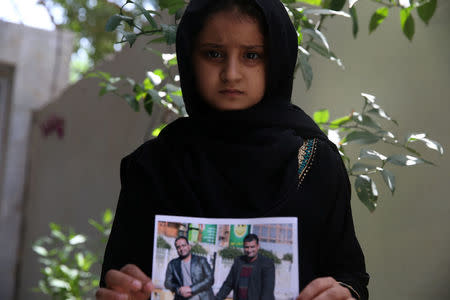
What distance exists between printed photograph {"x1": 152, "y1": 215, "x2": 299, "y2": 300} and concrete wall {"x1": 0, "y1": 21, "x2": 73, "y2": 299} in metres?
4.78

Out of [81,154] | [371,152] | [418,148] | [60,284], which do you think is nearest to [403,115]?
[418,148]

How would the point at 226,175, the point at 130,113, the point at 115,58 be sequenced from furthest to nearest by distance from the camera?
the point at 115,58 → the point at 130,113 → the point at 226,175

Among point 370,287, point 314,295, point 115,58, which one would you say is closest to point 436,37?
point 370,287

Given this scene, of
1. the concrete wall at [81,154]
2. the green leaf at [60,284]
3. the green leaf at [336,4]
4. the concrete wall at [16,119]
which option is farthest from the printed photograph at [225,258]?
the concrete wall at [16,119]

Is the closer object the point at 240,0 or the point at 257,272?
the point at 257,272

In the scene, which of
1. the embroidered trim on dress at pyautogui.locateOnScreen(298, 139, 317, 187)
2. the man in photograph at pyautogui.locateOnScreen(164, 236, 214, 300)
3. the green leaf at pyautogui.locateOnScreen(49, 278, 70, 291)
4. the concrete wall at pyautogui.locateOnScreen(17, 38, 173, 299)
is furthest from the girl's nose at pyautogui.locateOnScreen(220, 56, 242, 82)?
the green leaf at pyautogui.locateOnScreen(49, 278, 70, 291)

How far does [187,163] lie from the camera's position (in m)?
1.00

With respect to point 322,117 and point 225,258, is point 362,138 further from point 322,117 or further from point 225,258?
point 225,258

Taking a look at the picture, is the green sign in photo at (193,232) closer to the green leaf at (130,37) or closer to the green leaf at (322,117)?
A: the green leaf at (130,37)

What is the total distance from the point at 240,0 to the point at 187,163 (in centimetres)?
32

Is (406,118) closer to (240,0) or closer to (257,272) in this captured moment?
(240,0)

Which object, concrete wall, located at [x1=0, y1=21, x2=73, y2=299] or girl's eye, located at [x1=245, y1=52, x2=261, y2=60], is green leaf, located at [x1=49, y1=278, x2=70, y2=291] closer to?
concrete wall, located at [x1=0, y1=21, x2=73, y2=299]

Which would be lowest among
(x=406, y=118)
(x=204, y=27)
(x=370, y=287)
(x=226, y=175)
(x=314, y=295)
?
(x=370, y=287)

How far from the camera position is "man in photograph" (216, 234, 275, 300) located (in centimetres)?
85
